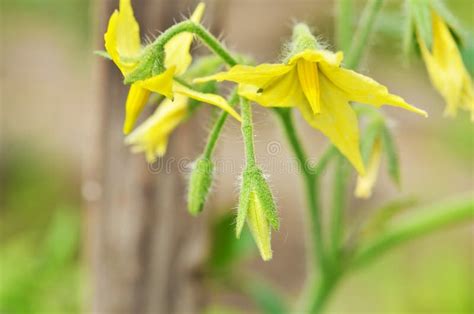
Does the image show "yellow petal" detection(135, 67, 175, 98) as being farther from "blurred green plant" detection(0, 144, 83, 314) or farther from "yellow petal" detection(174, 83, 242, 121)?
"blurred green plant" detection(0, 144, 83, 314)

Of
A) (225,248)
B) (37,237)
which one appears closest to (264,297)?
(225,248)

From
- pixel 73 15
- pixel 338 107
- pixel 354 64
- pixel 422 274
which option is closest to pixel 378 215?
pixel 354 64

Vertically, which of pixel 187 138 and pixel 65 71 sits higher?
pixel 65 71

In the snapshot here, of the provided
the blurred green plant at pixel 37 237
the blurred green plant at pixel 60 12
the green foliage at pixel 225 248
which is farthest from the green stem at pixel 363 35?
the blurred green plant at pixel 60 12

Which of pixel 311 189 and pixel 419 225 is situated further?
pixel 419 225

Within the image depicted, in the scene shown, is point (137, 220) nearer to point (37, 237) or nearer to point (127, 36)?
point (127, 36)

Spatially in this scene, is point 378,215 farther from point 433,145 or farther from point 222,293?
point 433,145

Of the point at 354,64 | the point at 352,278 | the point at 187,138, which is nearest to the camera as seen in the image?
the point at 354,64

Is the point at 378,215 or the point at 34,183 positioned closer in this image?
the point at 378,215
